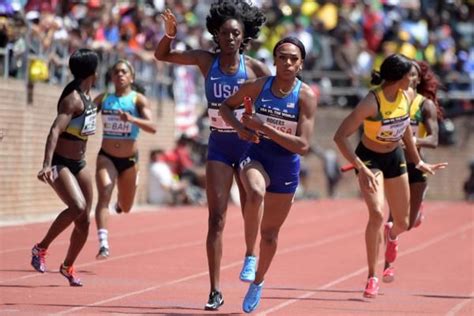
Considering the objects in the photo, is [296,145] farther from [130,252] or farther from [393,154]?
[130,252]

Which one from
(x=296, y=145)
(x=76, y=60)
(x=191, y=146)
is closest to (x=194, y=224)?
(x=191, y=146)

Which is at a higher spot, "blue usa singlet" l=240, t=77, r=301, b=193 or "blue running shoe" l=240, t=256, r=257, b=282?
"blue usa singlet" l=240, t=77, r=301, b=193

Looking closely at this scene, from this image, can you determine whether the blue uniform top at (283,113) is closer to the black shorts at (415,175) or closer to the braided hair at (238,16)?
the braided hair at (238,16)

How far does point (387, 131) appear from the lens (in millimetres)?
11617

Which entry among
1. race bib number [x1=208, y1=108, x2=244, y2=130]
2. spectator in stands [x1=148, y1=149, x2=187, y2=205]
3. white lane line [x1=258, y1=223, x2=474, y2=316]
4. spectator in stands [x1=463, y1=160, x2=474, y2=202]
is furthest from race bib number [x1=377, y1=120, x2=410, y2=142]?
spectator in stands [x1=463, y1=160, x2=474, y2=202]

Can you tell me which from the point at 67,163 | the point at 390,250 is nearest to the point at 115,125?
the point at 67,163

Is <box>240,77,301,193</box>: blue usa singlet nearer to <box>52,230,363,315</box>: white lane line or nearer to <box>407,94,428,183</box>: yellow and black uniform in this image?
<box>52,230,363,315</box>: white lane line

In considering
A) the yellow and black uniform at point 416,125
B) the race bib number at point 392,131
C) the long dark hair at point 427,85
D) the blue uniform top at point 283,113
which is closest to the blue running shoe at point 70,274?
the blue uniform top at point 283,113

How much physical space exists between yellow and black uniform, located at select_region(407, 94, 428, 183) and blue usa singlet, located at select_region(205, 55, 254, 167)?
126 inches

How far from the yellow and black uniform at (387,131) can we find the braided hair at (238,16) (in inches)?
55.9

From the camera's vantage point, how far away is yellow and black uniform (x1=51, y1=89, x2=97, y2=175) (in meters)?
11.7

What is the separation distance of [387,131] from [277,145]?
85.7 inches

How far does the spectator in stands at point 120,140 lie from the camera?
1411cm

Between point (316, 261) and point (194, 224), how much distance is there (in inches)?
239
